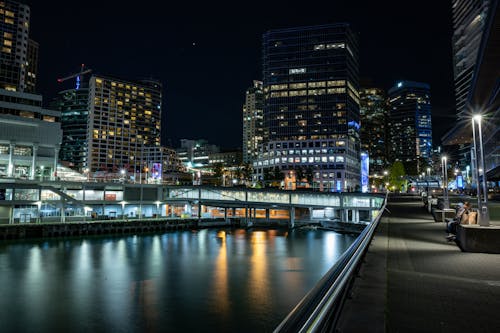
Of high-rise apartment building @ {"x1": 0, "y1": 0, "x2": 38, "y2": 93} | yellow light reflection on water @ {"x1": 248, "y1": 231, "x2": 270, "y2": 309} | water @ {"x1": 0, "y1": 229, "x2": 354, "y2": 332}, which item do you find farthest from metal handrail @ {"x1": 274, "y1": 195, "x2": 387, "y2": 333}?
high-rise apartment building @ {"x1": 0, "y1": 0, "x2": 38, "y2": 93}

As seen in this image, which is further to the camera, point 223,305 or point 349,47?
point 349,47

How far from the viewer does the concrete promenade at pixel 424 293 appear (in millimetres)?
6410

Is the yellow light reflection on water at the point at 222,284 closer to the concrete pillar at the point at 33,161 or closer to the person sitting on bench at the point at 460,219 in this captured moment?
the person sitting on bench at the point at 460,219

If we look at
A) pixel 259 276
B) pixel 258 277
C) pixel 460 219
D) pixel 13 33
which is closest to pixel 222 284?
pixel 258 277

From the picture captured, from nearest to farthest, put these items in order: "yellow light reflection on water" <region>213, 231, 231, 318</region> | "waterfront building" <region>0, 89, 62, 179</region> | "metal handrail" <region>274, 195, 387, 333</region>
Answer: "metal handrail" <region>274, 195, 387, 333</region> < "yellow light reflection on water" <region>213, 231, 231, 318</region> < "waterfront building" <region>0, 89, 62, 179</region>

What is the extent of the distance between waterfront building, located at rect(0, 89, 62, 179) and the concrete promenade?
9742 centimetres

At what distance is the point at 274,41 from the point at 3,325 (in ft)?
579

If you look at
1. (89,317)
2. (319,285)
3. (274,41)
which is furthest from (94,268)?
(274,41)

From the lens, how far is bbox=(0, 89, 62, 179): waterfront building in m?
92.6

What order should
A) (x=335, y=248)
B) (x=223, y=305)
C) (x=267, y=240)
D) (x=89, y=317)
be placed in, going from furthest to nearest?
(x=267, y=240) → (x=335, y=248) → (x=223, y=305) → (x=89, y=317)

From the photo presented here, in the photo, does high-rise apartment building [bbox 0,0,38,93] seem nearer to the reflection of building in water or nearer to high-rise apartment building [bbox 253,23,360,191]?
high-rise apartment building [bbox 253,23,360,191]

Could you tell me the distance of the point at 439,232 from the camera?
21.2 metres

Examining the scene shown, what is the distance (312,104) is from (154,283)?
150 meters

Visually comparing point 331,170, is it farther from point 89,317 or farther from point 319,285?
point 319,285
